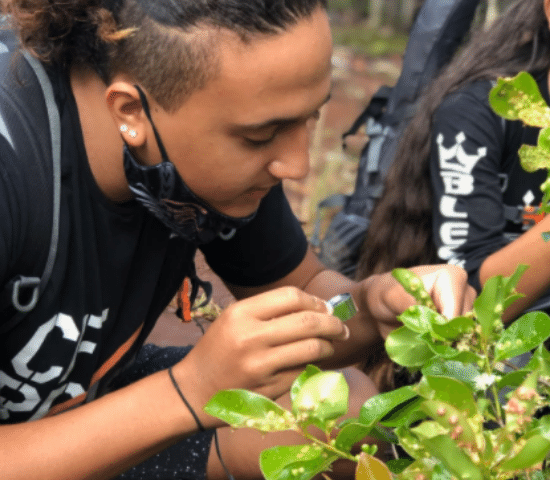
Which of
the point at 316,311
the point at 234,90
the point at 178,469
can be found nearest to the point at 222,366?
the point at 316,311

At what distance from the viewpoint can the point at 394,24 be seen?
7930 mm

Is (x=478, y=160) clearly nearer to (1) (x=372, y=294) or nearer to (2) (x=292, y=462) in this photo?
(1) (x=372, y=294)

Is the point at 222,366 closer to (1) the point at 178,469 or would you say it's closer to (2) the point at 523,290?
(1) the point at 178,469

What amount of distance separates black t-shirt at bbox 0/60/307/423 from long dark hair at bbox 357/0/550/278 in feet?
2.08

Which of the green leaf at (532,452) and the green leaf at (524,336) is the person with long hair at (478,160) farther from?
the green leaf at (532,452)

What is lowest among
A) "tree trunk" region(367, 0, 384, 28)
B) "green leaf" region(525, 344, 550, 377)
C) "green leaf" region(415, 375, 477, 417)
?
"tree trunk" region(367, 0, 384, 28)

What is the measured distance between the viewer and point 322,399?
88 centimetres

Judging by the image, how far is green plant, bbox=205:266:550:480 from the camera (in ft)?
2.47

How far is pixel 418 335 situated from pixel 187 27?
2.19 feet

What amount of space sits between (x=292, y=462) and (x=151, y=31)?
2.59 feet

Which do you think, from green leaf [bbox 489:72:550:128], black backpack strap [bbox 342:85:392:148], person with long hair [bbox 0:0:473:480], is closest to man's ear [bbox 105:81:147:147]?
person with long hair [bbox 0:0:473:480]

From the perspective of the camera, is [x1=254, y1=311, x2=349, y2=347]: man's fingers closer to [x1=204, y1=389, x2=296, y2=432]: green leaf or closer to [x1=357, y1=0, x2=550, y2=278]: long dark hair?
[x1=204, y1=389, x2=296, y2=432]: green leaf

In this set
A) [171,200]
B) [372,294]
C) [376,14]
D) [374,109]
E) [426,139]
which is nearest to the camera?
[171,200]

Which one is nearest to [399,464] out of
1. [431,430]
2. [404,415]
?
[404,415]
